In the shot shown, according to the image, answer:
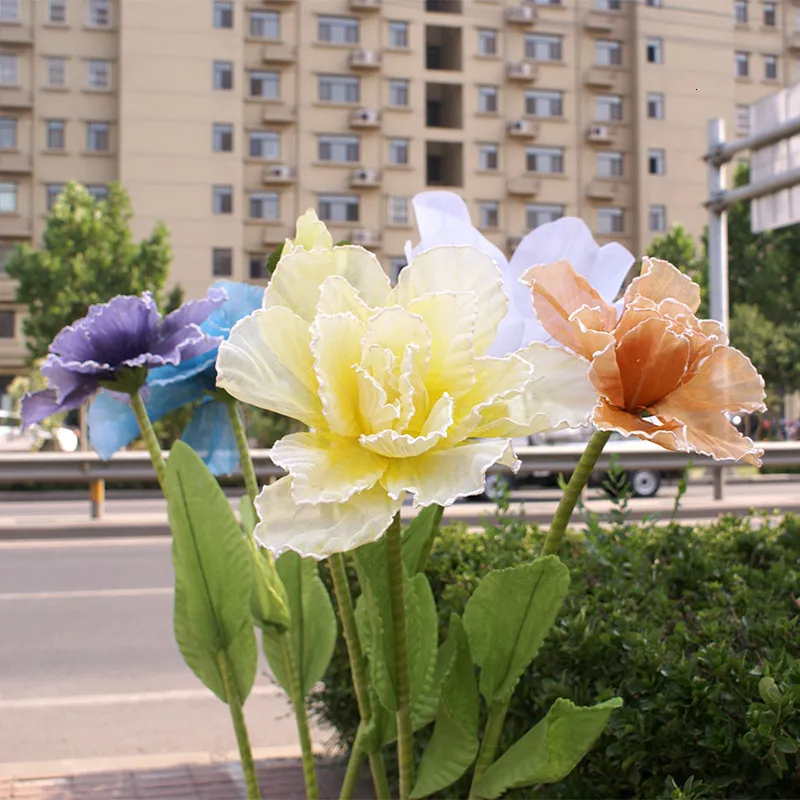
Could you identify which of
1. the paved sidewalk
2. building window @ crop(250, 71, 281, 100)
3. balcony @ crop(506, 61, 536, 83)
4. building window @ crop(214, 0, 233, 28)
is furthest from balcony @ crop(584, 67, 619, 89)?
the paved sidewalk

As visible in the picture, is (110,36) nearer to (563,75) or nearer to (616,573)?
(563,75)

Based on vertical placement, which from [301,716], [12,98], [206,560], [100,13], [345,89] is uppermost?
[100,13]

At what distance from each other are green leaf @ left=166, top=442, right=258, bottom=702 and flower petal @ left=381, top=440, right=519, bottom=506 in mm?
464

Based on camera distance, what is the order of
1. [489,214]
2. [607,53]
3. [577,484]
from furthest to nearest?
[607,53], [489,214], [577,484]

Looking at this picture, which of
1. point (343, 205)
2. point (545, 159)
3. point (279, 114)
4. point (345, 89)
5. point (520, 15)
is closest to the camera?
point (279, 114)

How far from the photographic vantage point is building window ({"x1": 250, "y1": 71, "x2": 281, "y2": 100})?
38688 mm

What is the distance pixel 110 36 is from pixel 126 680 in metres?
37.7

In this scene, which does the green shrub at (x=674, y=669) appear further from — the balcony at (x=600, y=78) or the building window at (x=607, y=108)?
the building window at (x=607, y=108)

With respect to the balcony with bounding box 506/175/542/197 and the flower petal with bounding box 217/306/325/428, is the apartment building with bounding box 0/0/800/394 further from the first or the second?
the flower petal with bounding box 217/306/325/428

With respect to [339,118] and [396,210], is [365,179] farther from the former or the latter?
[339,118]

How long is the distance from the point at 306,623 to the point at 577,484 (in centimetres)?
57

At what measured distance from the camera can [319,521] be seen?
0.76 m

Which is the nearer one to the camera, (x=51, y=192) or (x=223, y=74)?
(x=51, y=192)

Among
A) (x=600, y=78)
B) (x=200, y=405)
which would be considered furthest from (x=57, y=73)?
(x=200, y=405)
